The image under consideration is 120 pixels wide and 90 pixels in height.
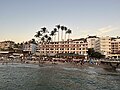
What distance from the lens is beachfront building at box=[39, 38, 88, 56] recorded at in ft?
593

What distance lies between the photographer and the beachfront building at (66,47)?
181 meters

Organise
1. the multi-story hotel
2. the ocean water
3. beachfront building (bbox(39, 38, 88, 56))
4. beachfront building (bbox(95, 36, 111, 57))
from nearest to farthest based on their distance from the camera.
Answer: the ocean water
the multi-story hotel
beachfront building (bbox(95, 36, 111, 57))
beachfront building (bbox(39, 38, 88, 56))

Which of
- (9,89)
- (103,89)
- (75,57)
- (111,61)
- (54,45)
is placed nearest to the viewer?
(9,89)

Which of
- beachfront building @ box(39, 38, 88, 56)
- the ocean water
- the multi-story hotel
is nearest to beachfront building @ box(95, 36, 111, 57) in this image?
the multi-story hotel

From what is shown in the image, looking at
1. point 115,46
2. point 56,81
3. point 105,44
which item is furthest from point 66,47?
point 56,81

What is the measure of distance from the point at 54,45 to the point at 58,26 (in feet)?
72.8

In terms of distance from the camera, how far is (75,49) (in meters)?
184

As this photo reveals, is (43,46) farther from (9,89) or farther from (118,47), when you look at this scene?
(9,89)

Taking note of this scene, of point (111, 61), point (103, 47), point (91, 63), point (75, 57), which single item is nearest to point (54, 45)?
point (103, 47)

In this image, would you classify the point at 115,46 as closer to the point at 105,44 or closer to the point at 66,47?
the point at 105,44

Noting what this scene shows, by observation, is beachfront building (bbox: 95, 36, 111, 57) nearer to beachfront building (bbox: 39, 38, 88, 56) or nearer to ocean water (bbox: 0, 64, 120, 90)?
beachfront building (bbox: 39, 38, 88, 56)

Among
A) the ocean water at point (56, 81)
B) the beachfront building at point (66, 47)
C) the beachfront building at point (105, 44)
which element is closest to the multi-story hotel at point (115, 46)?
the beachfront building at point (105, 44)

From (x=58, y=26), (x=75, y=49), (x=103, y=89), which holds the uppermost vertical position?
(x=58, y=26)

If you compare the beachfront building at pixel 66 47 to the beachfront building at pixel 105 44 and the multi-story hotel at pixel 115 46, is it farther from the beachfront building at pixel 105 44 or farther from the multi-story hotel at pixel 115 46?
the multi-story hotel at pixel 115 46
